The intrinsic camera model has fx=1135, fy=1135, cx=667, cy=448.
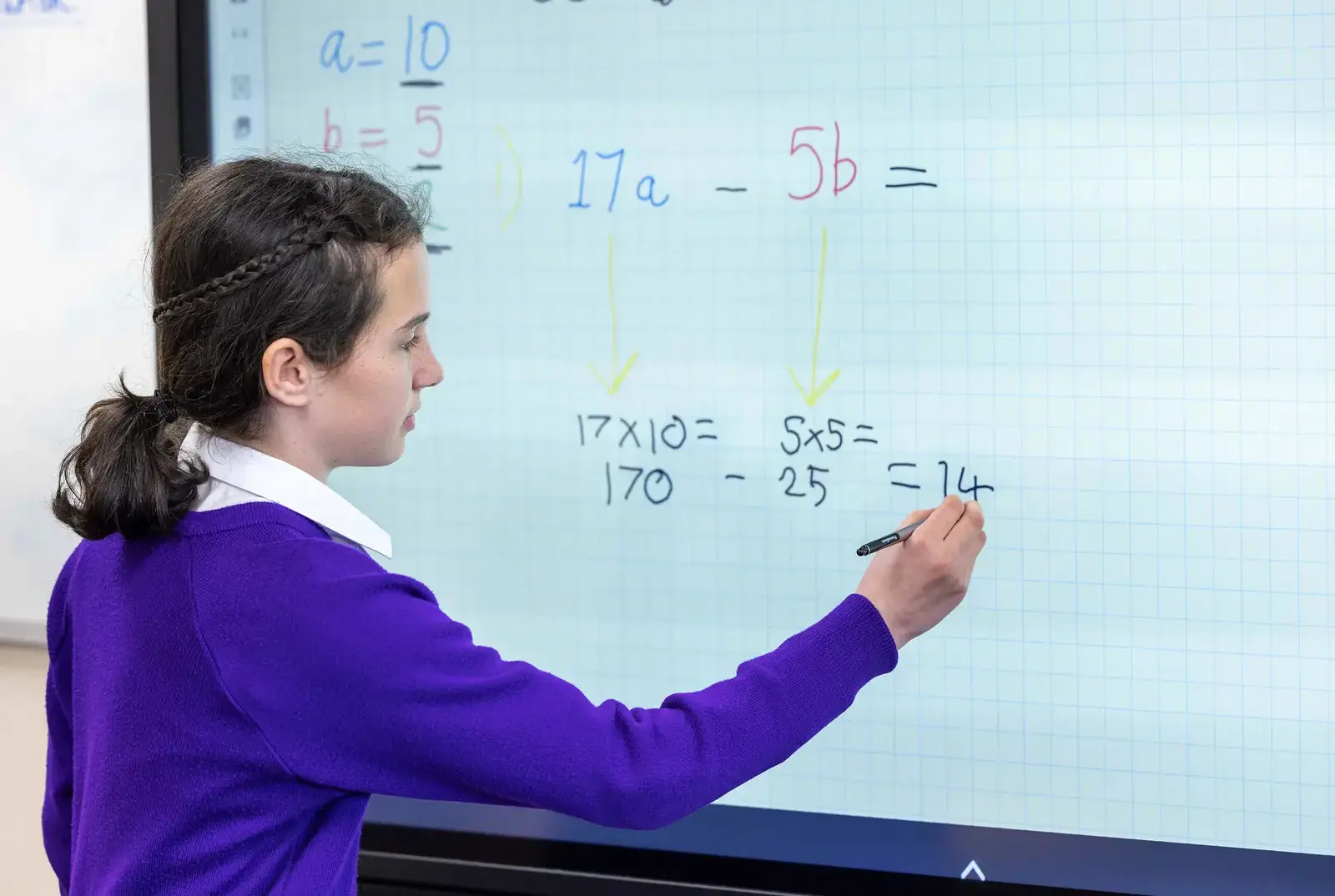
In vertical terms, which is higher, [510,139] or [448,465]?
[510,139]

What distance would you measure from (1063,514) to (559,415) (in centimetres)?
46

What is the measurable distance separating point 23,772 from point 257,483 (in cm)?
82

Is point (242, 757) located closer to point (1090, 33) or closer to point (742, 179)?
point (742, 179)

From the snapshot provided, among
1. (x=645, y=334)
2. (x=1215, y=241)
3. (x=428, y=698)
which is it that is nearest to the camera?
(x=428, y=698)

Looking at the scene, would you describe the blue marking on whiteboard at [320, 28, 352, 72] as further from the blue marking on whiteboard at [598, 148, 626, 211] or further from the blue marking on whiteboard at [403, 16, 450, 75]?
the blue marking on whiteboard at [598, 148, 626, 211]

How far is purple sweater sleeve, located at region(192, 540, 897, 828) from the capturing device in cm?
65

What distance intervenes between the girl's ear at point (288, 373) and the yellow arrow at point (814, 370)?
1.49ft

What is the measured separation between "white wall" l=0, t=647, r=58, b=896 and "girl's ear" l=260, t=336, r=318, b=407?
0.76m

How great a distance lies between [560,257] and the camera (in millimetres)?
1076

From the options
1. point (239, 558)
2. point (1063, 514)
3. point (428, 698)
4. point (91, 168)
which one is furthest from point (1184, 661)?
point (91, 168)

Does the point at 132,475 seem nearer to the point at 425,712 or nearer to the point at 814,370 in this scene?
the point at 425,712

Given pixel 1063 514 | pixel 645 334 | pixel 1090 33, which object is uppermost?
pixel 1090 33

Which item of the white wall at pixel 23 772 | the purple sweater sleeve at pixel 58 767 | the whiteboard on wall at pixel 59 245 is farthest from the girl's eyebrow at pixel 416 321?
the white wall at pixel 23 772

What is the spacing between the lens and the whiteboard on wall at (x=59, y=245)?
118 cm
